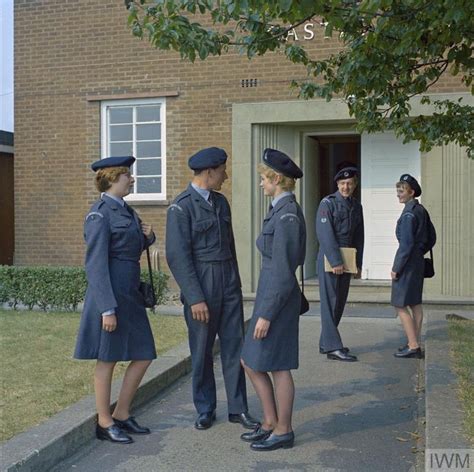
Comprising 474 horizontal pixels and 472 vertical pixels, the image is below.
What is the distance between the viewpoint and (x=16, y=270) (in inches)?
424

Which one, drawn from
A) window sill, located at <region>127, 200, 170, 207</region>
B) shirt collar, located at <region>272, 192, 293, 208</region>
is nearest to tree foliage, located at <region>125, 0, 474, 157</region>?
shirt collar, located at <region>272, 192, 293, 208</region>

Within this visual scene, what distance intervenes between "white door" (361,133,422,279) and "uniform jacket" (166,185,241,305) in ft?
25.6

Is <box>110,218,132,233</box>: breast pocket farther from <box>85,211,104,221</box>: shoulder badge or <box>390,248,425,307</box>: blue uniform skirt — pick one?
<box>390,248,425,307</box>: blue uniform skirt

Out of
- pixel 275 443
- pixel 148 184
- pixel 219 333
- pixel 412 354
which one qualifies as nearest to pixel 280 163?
pixel 219 333

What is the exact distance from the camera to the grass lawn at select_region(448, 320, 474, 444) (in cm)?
493

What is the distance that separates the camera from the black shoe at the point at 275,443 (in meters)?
5.00

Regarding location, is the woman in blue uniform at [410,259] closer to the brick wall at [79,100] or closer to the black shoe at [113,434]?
the black shoe at [113,434]

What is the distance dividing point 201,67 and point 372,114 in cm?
605

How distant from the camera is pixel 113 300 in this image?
16.3 feet

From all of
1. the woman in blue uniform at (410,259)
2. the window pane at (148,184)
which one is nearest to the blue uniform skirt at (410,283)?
the woman in blue uniform at (410,259)

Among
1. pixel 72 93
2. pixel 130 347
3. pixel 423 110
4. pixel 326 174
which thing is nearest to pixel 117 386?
pixel 130 347

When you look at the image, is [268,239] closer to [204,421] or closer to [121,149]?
[204,421]

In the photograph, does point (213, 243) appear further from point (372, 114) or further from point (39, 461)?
point (372, 114)

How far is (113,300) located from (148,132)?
8730 millimetres
